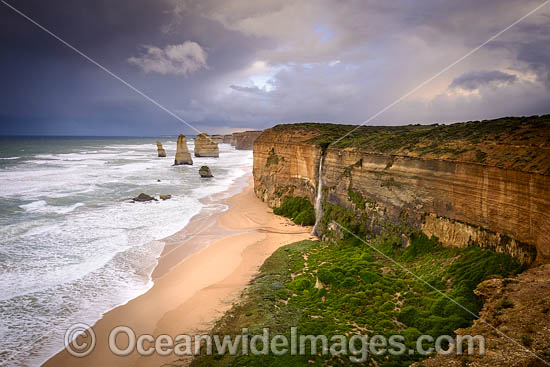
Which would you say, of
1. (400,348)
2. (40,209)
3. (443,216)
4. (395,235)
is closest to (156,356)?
(400,348)

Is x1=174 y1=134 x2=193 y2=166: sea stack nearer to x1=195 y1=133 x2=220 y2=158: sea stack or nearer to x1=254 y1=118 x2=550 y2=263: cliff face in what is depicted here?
x1=195 y1=133 x2=220 y2=158: sea stack

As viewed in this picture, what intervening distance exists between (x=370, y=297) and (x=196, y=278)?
9.14 meters

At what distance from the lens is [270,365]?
27.2 feet

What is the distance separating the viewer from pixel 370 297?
11391 millimetres

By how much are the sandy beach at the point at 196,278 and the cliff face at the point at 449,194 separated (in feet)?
17.7

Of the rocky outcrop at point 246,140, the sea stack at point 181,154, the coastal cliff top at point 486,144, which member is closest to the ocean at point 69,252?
the coastal cliff top at point 486,144

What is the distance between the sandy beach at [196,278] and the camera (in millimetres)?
10742

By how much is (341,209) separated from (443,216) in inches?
278

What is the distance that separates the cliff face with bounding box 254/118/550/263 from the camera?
372 inches

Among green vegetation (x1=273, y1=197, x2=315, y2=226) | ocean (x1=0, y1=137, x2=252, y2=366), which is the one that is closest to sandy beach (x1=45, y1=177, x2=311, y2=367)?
green vegetation (x1=273, y1=197, x2=315, y2=226)

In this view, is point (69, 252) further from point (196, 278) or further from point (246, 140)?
point (246, 140)

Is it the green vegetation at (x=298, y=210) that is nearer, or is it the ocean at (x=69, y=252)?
the ocean at (x=69, y=252)

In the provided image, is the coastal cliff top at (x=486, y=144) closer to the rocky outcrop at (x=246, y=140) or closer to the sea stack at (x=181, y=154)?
the sea stack at (x=181, y=154)

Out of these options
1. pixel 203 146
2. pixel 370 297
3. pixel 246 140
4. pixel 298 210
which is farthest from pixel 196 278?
pixel 246 140
